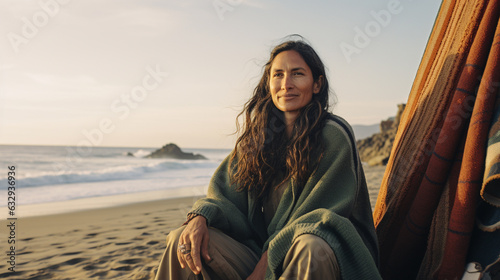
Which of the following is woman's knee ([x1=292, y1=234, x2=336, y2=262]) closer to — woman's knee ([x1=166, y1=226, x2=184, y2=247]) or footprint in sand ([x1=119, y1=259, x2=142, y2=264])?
woman's knee ([x1=166, y1=226, x2=184, y2=247])

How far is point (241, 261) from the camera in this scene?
6.68ft

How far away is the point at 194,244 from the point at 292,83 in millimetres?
1054

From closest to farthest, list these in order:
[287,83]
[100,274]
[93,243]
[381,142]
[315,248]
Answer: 1. [315,248]
2. [287,83]
3. [100,274]
4. [93,243]
5. [381,142]

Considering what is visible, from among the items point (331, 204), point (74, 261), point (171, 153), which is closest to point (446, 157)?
point (331, 204)

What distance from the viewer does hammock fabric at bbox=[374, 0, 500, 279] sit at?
1913mm

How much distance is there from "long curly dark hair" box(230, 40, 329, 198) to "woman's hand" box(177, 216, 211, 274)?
1.47 feet

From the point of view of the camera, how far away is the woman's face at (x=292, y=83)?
2.31 m

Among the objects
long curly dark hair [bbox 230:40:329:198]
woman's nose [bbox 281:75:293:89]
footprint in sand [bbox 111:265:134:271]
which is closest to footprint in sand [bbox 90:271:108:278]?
footprint in sand [bbox 111:265:134:271]

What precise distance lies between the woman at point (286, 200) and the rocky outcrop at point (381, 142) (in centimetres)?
1482

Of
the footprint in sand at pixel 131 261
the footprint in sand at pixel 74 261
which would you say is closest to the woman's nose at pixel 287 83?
the footprint in sand at pixel 131 261

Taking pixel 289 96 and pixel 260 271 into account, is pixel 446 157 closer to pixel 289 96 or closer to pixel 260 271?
pixel 289 96

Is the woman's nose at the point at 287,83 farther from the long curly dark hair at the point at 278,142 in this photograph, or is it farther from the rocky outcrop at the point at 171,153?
the rocky outcrop at the point at 171,153

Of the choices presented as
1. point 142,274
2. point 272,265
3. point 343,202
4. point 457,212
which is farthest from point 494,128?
point 142,274

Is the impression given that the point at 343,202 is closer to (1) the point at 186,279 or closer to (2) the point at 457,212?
(2) the point at 457,212
